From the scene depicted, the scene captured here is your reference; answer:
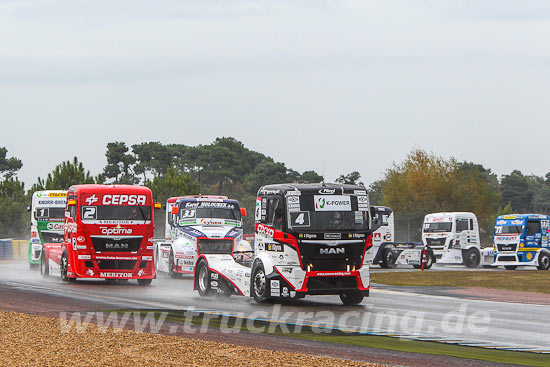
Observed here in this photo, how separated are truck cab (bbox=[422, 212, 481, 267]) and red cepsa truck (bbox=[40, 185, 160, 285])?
20.5m

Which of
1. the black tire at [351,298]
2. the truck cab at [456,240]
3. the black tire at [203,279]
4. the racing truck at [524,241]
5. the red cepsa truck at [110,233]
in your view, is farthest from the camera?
the truck cab at [456,240]

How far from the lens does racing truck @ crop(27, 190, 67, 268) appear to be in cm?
3450

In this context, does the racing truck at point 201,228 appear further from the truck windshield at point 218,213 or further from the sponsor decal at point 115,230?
the sponsor decal at point 115,230

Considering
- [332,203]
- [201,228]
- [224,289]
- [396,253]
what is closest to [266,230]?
[332,203]

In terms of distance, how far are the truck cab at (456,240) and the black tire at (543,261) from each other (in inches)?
183

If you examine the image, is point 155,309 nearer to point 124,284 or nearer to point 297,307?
point 297,307

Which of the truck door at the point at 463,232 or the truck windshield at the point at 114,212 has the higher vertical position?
the truck windshield at the point at 114,212

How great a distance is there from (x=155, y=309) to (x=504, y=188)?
113 m

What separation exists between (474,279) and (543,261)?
9.15 meters

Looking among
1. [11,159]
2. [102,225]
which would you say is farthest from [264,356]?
[11,159]

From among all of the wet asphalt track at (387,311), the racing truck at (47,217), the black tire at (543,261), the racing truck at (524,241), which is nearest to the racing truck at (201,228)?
the wet asphalt track at (387,311)

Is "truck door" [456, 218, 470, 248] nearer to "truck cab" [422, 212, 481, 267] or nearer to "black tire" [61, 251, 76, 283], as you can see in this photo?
"truck cab" [422, 212, 481, 267]

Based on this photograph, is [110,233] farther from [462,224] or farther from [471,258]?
[471,258]

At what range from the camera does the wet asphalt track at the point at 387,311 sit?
49.4 feet
